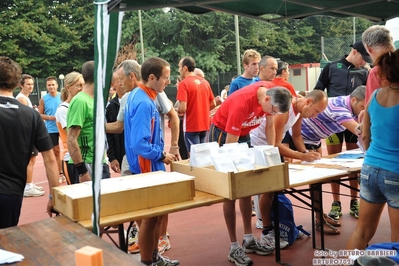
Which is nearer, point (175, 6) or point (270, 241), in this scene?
point (175, 6)

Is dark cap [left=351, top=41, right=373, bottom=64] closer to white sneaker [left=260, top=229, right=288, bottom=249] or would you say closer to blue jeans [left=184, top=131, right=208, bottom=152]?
white sneaker [left=260, top=229, right=288, bottom=249]

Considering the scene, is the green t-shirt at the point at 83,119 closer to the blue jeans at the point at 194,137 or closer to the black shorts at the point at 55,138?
the blue jeans at the point at 194,137

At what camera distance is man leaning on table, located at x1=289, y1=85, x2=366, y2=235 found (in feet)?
15.2

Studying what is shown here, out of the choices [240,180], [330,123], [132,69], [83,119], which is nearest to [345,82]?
[330,123]

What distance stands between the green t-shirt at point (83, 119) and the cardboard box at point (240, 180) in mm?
1007

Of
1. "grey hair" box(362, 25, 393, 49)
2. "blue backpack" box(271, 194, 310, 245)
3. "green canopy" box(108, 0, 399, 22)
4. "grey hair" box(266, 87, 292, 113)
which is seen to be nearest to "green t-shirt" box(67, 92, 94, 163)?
"green canopy" box(108, 0, 399, 22)

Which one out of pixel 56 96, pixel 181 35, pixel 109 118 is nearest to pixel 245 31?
pixel 181 35

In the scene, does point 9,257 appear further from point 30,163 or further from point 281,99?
point 30,163

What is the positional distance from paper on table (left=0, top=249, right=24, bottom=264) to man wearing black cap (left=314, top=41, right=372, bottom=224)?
12.8ft

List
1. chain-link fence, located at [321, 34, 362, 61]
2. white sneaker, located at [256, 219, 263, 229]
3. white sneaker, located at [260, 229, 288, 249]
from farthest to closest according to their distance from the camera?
chain-link fence, located at [321, 34, 362, 61], white sneaker, located at [256, 219, 263, 229], white sneaker, located at [260, 229, 288, 249]

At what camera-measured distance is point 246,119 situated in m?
4.23

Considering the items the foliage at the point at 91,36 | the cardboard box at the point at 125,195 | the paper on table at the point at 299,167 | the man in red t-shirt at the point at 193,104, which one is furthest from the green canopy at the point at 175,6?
the foliage at the point at 91,36

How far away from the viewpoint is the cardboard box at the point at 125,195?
2926 mm

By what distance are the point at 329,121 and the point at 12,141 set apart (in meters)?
2.92
